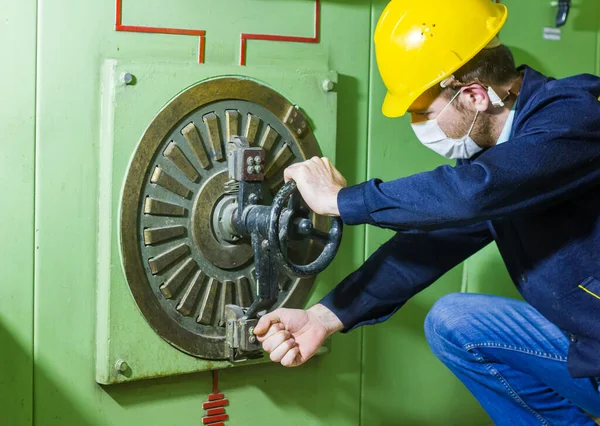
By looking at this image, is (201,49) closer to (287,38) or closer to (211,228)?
(287,38)

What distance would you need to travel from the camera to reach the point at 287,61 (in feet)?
7.43

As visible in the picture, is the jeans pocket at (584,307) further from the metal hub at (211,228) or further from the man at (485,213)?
the metal hub at (211,228)

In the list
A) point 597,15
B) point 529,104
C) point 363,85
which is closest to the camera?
point 529,104

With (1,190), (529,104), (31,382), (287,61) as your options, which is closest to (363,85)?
(287,61)

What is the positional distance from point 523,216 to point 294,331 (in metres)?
0.61

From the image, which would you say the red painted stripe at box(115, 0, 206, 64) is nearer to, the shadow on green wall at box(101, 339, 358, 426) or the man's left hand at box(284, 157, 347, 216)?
the man's left hand at box(284, 157, 347, 216)

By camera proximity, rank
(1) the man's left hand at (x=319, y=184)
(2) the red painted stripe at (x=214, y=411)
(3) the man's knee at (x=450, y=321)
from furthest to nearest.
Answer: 1. (2) the red painted stripe at (x=214, y=411)
2. (3) the man's knee at (x=450, y=321)
3. (1) the man's left hand at (x=319, y=184)

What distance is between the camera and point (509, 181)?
1.64 meters

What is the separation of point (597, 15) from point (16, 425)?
2241 mm

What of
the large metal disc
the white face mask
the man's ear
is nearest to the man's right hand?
the large metal disc

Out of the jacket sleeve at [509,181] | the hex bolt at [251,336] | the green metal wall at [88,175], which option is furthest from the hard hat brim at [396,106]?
the hex bolt at [251,336]

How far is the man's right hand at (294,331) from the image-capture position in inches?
74.2

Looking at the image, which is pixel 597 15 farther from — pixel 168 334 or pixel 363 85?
pixel 168 334

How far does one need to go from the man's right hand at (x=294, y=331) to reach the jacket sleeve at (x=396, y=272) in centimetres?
4
